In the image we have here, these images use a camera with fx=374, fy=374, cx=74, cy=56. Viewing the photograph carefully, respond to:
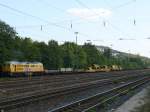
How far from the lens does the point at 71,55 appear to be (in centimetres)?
10825

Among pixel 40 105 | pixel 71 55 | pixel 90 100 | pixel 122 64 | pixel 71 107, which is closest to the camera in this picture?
pixel 71 107

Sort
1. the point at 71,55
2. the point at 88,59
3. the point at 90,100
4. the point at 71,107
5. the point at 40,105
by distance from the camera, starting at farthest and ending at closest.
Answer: the point at 88,59 < the point at 71,55 < the point at 90,100 < the point at 40,105 < the point at 71,107

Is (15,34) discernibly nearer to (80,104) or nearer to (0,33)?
(0,33)

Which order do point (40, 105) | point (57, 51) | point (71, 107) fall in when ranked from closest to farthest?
1. point (71, 107)
2. point (40, 105)
3. point (57, 51)

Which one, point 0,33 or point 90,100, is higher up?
point 0,33

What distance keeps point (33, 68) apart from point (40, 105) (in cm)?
5463

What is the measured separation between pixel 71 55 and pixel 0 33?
114ft

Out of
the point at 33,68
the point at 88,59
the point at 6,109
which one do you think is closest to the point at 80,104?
the point at 6,109

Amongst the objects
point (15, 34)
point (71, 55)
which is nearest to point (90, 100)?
point (15, 34)

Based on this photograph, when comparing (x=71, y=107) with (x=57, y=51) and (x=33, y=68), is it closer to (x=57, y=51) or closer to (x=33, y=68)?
(x=33, y=68)

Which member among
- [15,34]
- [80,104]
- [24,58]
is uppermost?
[15,34]

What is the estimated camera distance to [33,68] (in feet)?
249

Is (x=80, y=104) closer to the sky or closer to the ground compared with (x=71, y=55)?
closer to the ground

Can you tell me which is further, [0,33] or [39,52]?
[39,52]
